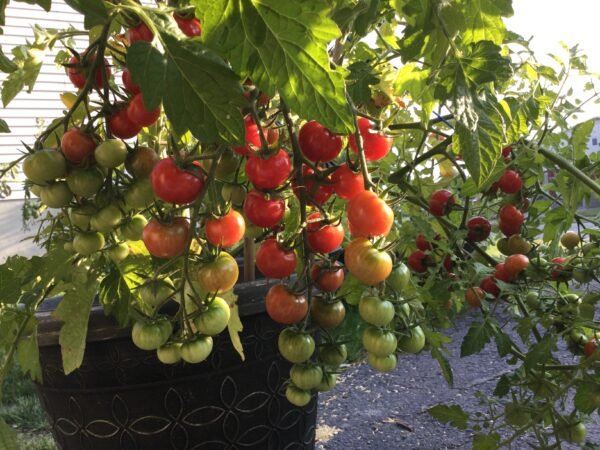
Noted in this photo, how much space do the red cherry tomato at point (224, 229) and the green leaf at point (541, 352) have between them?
59 centimetres

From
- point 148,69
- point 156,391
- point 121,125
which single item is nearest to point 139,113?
point 121,125

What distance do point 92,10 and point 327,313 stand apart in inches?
16.7

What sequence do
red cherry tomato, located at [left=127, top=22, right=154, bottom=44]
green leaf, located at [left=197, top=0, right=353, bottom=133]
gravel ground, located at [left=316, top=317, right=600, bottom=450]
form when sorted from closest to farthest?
green leaf, located at [left=197, top=0, right=353, bottom=133], red cherry tomato, located at [left=127, top=22, right=154, bottom=44], gravel ground, located at [left=316, top=317, right=600, bottom=450]

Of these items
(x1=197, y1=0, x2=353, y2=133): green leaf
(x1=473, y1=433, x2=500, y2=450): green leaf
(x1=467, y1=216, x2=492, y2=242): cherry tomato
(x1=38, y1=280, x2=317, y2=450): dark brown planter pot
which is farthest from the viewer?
(x1=467, y1=216, x2=492, y2=242): cherry tomato

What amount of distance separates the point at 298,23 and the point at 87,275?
1.64 feet

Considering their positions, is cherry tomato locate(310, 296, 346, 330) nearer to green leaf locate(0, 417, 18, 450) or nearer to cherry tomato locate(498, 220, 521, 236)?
green leaf locate(0, 417, 18, 450)

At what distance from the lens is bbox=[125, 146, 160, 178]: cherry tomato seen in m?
0.63

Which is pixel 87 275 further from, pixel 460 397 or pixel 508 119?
pixel 460 397

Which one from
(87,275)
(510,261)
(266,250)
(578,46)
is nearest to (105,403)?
(87,275)

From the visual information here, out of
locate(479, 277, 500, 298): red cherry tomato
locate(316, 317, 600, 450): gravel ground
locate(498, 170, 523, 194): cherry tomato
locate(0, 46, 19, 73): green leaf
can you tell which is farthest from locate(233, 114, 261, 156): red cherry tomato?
locate(316, 317, 600, 450): gravel ground

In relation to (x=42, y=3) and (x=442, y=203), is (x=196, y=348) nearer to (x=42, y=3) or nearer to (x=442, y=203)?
(x=42, y=3)

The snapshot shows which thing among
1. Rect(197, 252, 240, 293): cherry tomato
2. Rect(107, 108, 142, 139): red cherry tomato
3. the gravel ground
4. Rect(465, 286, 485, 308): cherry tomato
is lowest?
the gravel ground

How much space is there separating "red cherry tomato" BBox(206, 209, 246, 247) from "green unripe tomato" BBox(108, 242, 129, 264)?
205 mm

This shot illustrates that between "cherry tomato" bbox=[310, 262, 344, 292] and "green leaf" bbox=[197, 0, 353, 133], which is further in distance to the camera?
"cherry tomato" bbox=[310, 262, 344, 292]
